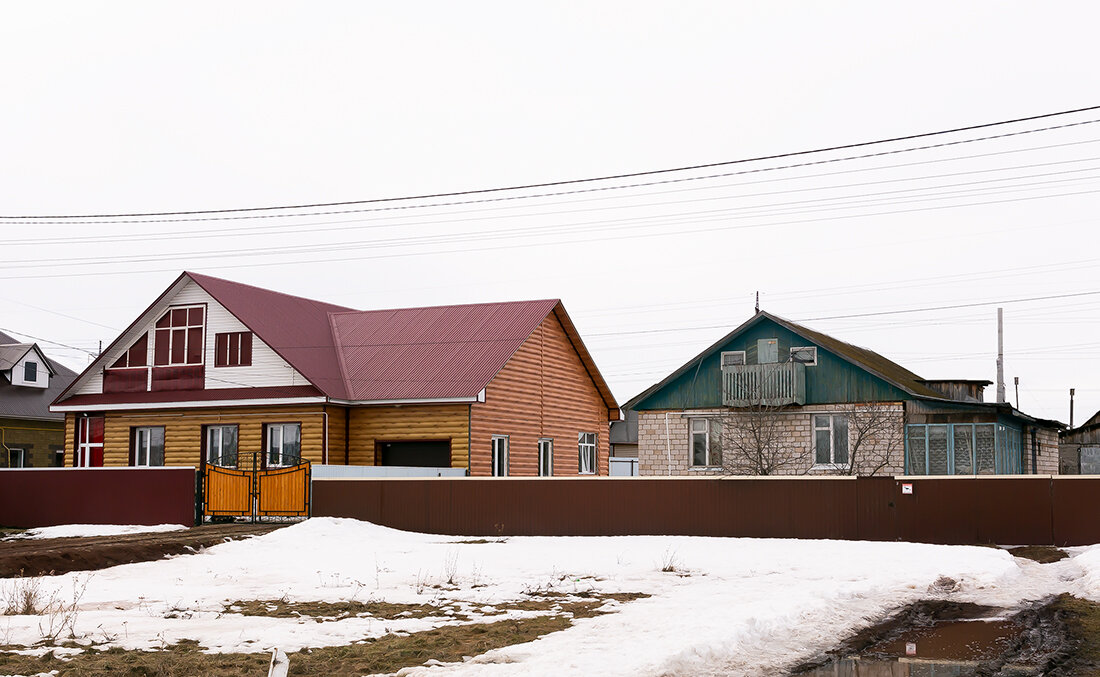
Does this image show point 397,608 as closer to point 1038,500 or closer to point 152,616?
point 152,616

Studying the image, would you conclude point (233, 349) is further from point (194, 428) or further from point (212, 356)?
point (194, 428)

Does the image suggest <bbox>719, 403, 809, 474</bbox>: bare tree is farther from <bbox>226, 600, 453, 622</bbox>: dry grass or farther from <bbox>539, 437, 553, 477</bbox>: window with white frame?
<bbox>226, 600, 453, 622</bbox>: dry grass

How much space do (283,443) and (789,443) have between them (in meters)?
16.0

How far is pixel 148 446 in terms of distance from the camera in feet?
118

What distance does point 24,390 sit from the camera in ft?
158

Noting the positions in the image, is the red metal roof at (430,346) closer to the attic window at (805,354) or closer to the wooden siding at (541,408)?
the wooden siding at (541,408)

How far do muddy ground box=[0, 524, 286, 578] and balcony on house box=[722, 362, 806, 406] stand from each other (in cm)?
1701

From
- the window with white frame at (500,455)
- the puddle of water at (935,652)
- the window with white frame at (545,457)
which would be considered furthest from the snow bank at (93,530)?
the puddle of water at (935,652)

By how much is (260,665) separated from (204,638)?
70.5 inches

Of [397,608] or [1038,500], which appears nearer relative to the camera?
[397,608]

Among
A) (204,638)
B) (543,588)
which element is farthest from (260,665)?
(543,588)

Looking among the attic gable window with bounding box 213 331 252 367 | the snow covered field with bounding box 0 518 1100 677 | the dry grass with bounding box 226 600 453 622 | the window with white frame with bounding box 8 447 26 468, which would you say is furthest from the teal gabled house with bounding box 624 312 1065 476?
the window with white frame with bounding box 8 447 26 468

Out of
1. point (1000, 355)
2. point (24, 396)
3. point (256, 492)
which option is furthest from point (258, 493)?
point (1000, 355)

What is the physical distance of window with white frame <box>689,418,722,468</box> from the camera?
39344 mm
